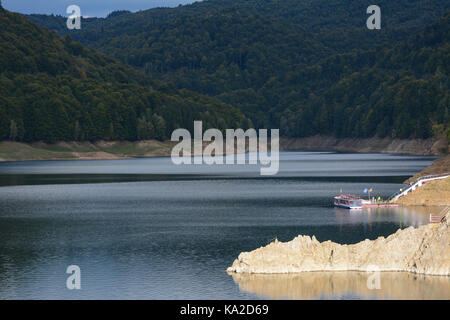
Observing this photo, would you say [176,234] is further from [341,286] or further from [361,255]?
[341,286]

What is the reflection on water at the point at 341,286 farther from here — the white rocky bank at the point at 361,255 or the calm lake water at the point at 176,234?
the white rocky bank at the point at 361,255

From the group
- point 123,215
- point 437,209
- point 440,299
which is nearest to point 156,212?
point 123,215

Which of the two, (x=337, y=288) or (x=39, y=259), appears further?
(x=39, y=259)

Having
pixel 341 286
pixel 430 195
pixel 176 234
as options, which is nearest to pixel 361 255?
pixel 341 286

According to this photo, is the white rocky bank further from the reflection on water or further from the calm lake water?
the calm lake water
